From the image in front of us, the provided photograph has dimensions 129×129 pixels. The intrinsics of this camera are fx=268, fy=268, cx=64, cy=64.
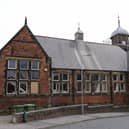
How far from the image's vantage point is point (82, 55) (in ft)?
112

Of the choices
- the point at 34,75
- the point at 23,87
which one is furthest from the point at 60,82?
the point at 23,87

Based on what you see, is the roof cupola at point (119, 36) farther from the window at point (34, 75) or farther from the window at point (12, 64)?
the window at point (12, 64)

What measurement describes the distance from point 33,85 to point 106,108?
8677mm

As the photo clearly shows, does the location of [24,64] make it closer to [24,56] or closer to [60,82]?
[24,56]

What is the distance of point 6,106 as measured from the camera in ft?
85.5

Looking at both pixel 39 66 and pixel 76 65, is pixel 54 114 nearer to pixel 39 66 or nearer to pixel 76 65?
pixel 39 66

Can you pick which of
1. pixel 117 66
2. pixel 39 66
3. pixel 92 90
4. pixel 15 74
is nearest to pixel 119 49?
pixel 117 66

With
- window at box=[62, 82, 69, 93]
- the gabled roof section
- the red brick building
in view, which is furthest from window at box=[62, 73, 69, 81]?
the gabled roof section

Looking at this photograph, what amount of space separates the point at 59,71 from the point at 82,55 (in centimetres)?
520

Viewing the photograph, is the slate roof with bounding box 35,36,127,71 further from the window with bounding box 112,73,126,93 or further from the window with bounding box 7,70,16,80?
the window with bounding box 7,70,16,80

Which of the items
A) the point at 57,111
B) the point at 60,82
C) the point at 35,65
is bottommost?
the point at 57,111

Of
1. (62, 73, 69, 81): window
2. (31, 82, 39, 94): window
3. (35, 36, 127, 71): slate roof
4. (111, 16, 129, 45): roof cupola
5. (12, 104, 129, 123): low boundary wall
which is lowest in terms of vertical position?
(12, 104, 129, 123): low boundary wall

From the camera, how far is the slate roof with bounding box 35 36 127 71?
104ft

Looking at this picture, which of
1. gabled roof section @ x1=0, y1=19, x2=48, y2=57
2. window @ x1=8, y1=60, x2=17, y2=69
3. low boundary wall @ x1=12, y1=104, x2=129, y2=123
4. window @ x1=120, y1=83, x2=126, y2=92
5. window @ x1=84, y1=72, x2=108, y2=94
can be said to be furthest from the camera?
window @ x1=120, y1=83, x2=126, y2=92
